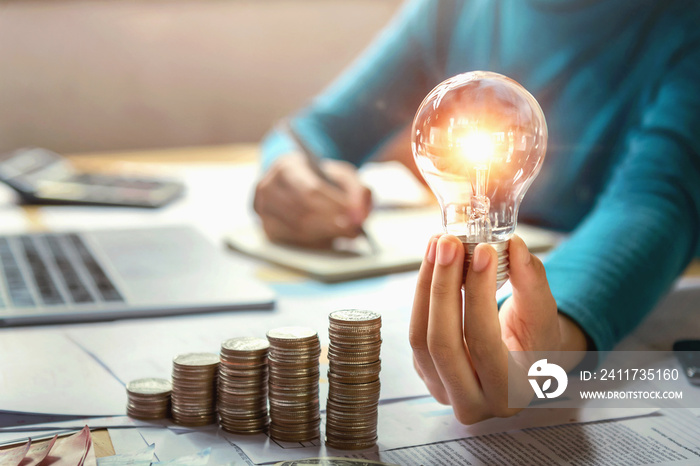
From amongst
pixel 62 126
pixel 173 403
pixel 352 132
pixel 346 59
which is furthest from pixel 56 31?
pixel 173 403

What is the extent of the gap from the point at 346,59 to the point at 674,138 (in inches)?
72.9

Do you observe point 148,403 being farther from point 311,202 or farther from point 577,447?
point 311,202

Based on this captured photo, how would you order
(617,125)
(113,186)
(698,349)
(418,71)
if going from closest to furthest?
1. (698,349)
2. (617,125)
3. (418,71)
4. (113,186)

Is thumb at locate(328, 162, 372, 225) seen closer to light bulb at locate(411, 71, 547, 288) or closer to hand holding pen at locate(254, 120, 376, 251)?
hand holding pen at locate(254, 120, 376, 251)

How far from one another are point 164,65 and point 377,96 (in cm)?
131

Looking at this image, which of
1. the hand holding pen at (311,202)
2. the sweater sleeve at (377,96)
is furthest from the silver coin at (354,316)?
the sweater sleeve at (377,96)

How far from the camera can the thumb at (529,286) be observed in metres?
0.50

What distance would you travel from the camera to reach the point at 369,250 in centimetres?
101

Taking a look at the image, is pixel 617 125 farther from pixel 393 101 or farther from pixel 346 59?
pixel 346 59

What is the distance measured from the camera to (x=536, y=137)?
516 millimetres

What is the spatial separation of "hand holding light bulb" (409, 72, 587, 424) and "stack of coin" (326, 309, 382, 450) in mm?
35

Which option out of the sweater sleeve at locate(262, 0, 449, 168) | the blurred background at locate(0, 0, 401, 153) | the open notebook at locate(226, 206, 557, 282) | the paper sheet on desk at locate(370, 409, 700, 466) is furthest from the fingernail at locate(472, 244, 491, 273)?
the blurred background at locate(0, 0, 401, 153)

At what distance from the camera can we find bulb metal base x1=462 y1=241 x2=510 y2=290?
482 mm

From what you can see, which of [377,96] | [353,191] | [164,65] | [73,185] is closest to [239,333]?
[353,191]
